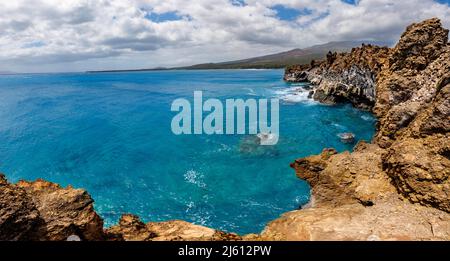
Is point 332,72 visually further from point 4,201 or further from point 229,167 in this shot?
point 4,201

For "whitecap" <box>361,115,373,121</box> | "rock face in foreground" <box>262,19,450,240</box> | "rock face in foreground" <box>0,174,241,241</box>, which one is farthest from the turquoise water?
"rock face in foreground" <box>0,174,241,241</box>

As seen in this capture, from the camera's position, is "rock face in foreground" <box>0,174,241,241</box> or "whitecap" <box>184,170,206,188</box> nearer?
"rock face in foreground" <box>0,174,241,241</box>

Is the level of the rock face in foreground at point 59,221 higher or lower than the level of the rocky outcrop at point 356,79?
lower

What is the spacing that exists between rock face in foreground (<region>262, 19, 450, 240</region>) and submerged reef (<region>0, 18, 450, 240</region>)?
1.5 inches

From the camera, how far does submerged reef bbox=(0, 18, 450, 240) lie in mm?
10316

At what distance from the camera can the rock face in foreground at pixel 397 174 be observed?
11453 millimetres

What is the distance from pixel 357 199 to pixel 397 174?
2.17 m

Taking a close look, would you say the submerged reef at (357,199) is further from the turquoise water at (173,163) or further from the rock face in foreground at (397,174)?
the turquoise water at (173,163)

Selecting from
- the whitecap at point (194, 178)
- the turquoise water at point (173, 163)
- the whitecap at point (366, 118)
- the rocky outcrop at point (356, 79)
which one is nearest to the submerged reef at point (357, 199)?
the turquoise water at point (173, 163)

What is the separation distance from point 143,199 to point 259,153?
15.9 m

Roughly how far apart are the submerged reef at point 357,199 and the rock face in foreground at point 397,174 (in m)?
0.04

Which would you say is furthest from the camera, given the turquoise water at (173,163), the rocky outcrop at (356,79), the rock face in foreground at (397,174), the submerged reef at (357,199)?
the rocky outcrop at (356,79)

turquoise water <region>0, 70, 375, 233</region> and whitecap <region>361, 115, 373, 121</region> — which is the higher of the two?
whitecap <region>361, 115, 373, 121</region>

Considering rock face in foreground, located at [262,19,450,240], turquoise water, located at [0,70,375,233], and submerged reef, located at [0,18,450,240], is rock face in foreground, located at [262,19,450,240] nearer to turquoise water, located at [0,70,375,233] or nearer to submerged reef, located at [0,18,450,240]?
submerged reef, located at [0,18,450,240]
